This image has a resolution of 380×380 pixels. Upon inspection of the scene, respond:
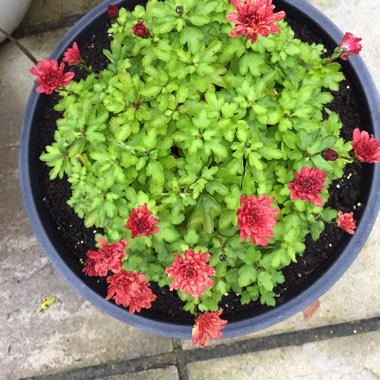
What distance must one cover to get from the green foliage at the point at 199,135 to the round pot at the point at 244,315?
0.22 m

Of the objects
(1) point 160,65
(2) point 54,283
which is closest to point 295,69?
(1) point 160,65

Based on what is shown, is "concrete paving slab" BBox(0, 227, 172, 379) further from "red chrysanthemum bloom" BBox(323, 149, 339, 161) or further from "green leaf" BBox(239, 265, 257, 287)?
"red chrysanthemum bloom" BBox(323, 149, 339, 161)

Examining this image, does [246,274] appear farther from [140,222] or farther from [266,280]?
[140,222]

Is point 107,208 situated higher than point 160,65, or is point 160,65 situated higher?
point 160,65

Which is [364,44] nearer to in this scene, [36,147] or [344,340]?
[344,340]

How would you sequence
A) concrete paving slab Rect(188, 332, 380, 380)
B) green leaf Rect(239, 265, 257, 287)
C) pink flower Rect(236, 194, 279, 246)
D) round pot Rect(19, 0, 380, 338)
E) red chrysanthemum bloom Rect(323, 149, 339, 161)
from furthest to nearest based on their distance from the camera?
1. concrete paving slab Rect(188, 332, 380, 380)
2. round pot Rect(19, 0, 380, 338)
3. green leaf Rect(239, 265, 257, 287)
4. red chrysanthemum bloom Rect(323, 149, 339, 161)
5. pink flower Rect(236, 194, 279, 246)

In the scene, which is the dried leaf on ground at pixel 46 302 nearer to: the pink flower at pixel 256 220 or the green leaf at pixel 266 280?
the green leaf at pixel 266 280

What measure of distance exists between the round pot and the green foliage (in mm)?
221

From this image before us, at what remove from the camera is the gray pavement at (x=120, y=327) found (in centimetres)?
181

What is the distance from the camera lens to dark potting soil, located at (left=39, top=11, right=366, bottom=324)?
1559 millimetres

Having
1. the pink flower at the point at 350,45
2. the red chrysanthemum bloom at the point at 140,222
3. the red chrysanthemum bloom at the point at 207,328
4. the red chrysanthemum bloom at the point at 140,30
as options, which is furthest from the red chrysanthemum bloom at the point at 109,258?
the pink flower at the point at 350,45

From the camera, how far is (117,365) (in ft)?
6.05

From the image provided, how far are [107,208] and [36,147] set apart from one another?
0.56m

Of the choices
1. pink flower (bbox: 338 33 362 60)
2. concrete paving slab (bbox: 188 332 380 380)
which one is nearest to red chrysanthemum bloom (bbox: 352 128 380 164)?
pink flower (bbox: 338 33 362 60)
